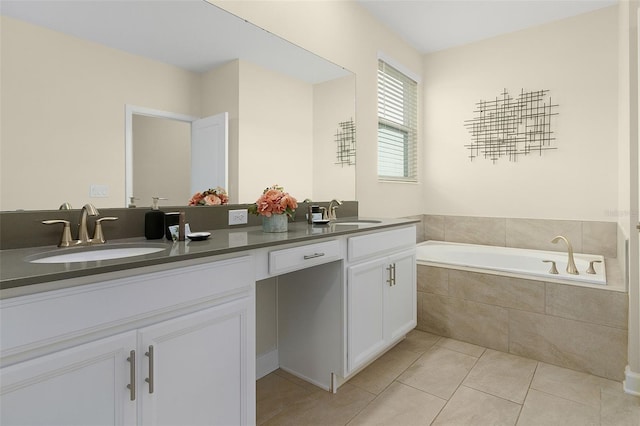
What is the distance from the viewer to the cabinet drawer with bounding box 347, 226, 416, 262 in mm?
1881

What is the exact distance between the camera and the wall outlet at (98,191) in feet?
4.48

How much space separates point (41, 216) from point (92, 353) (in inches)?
25.0

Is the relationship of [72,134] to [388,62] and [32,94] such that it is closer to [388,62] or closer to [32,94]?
[32,94]

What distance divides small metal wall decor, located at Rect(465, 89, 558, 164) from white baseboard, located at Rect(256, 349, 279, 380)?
8.97 feet

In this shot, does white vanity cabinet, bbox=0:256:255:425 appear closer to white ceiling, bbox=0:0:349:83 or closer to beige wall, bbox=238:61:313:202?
beige wall, bbox=238:61:313:202

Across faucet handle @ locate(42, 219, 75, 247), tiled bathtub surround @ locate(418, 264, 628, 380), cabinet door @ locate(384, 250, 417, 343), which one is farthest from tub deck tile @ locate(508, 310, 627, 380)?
faucet handle @ locate(42, 219, 75, 247)

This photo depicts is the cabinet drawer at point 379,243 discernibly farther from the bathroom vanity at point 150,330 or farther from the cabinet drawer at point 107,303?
the cabinet drawer at point 107,303

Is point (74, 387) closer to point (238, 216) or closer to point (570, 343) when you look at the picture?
point (238, 216)

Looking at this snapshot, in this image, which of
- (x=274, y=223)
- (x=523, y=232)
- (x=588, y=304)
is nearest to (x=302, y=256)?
(x=274, y=223)

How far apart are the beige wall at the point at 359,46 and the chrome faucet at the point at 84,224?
1.25 m

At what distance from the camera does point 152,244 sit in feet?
4.36

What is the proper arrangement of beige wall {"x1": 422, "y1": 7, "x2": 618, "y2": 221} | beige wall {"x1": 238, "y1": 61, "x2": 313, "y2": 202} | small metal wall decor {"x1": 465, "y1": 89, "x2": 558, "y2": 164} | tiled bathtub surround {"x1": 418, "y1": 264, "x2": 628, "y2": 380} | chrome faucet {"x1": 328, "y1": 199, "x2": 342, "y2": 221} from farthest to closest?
small metal wall decor {"x1": 465, "y1": 89, "x2": 558, "y2": 164}, beige wall {"x1": 422, "y1": 7, "x2": 618, "y2": 221}, chrome faucet {"x1": 328, "y1": 199, "x2": 342, "y2": 221}, tiled bathtub surround {"x1": 418, "y1": 264, "x2": 628, "y2": 380}, beige wall {"x1": 238, "y1": 61, "x2": 313, "y2": 202}

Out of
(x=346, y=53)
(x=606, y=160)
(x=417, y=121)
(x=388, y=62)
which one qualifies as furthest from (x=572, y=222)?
(x=346, y=53)

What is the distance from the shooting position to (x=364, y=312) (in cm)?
196
